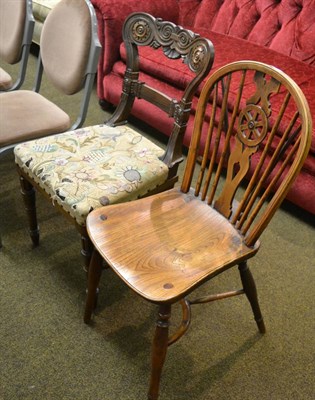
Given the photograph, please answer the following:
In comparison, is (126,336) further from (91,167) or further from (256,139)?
(256,139)

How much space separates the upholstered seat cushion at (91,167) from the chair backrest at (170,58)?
98 millimetres

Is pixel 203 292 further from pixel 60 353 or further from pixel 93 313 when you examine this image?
pixel 60 353

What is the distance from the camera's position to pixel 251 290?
4.29 ft

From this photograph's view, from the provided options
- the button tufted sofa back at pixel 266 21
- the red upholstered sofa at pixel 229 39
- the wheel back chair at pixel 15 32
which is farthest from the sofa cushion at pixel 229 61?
the wheel back chair at pixel 15 32

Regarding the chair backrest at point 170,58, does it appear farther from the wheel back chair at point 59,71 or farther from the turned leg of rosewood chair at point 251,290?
the turned leg of rosewood chair at point 251,290

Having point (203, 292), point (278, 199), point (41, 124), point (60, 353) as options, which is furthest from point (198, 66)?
point (60, 353)

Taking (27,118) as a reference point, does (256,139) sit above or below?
above

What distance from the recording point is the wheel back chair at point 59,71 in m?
1.52

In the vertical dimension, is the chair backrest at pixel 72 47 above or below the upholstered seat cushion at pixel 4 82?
above

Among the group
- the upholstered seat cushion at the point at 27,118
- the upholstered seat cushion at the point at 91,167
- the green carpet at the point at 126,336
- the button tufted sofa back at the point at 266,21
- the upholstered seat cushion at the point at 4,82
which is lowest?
the green carpet at the point at 126,336

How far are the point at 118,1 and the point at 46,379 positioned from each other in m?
1.94

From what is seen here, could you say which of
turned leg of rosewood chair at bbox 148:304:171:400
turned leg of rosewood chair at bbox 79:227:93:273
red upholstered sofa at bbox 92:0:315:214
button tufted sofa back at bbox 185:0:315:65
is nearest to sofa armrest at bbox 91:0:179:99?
red upholstered sofa at bbox 92:0:315:214

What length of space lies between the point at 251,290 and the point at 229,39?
169 cm

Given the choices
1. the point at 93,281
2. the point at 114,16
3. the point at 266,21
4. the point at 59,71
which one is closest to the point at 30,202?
the point at 93,281
